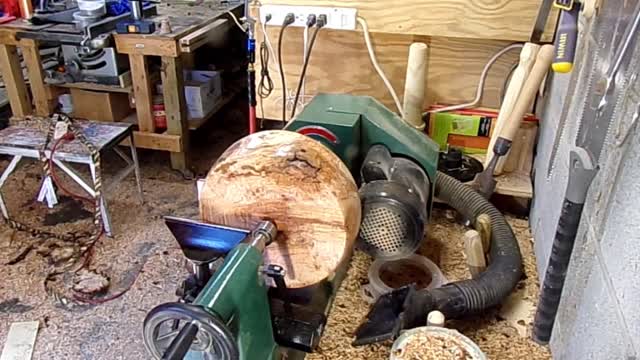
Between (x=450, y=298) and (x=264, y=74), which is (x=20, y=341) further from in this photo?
(x=450, y=298)

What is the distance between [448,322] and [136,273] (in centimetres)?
133

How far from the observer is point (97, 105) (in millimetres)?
2488

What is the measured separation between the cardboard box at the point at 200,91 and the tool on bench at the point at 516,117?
5.33ft

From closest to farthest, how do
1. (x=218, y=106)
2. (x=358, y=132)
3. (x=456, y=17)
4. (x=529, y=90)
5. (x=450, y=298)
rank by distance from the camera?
1. (x=450, y=298)
2. (x=358, y=132)
3. (x=529, y=90)
4. (x=456, y=17)
5. (x=218, y=106)

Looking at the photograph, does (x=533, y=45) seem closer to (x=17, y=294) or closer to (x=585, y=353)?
(x=585, y=353)

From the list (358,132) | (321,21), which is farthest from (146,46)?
(358,132)

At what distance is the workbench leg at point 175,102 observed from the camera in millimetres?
2279

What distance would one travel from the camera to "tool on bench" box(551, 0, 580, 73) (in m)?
0.86

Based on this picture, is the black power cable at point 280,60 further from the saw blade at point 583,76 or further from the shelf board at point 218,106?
the shelf board at point 218,106

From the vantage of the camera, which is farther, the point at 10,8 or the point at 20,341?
the point at 10,8

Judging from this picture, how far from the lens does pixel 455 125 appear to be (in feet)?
4.91

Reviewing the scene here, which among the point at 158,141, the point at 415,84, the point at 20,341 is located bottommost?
the point at 20,341

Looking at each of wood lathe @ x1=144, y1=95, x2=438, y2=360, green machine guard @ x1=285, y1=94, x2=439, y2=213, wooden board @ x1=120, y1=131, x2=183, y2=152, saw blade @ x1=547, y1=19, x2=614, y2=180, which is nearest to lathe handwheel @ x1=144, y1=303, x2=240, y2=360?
wood lathe @ x1=144, y1=95, x2=438, y2=360

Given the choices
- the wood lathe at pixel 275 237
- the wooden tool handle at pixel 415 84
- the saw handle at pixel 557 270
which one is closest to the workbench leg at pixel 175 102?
the wooden tool handle at pixel 415 84
